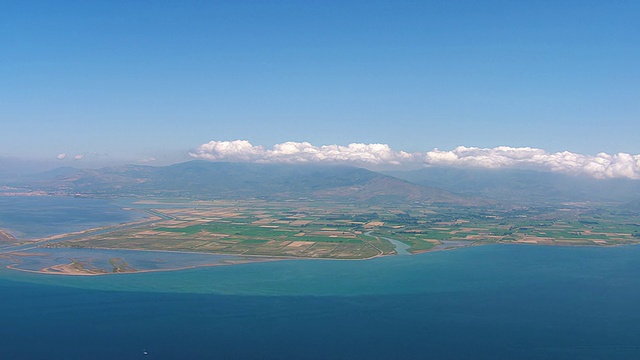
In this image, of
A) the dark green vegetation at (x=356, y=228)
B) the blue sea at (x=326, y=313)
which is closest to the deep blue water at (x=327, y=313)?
the blue sea at (x=326, y=313)

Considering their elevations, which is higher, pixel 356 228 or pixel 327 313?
pixel 356 228

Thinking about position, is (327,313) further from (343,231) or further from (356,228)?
(356,228)

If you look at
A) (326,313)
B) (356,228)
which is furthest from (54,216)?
(326,313)

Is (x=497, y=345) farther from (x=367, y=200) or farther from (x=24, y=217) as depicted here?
(x=367, y=200)

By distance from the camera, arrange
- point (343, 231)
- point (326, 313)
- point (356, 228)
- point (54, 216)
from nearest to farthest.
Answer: point (326, 313), point (343, 231), point (356, 228), point (54, 216)

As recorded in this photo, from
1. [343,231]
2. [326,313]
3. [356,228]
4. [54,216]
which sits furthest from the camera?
[54,216]

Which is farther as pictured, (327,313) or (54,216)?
(54,216)

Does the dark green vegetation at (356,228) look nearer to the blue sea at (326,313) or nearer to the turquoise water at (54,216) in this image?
the turquoise water at (54,216)

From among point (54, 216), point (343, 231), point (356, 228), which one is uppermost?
point (54, 216)

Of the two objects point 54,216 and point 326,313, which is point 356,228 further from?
point 54,216
